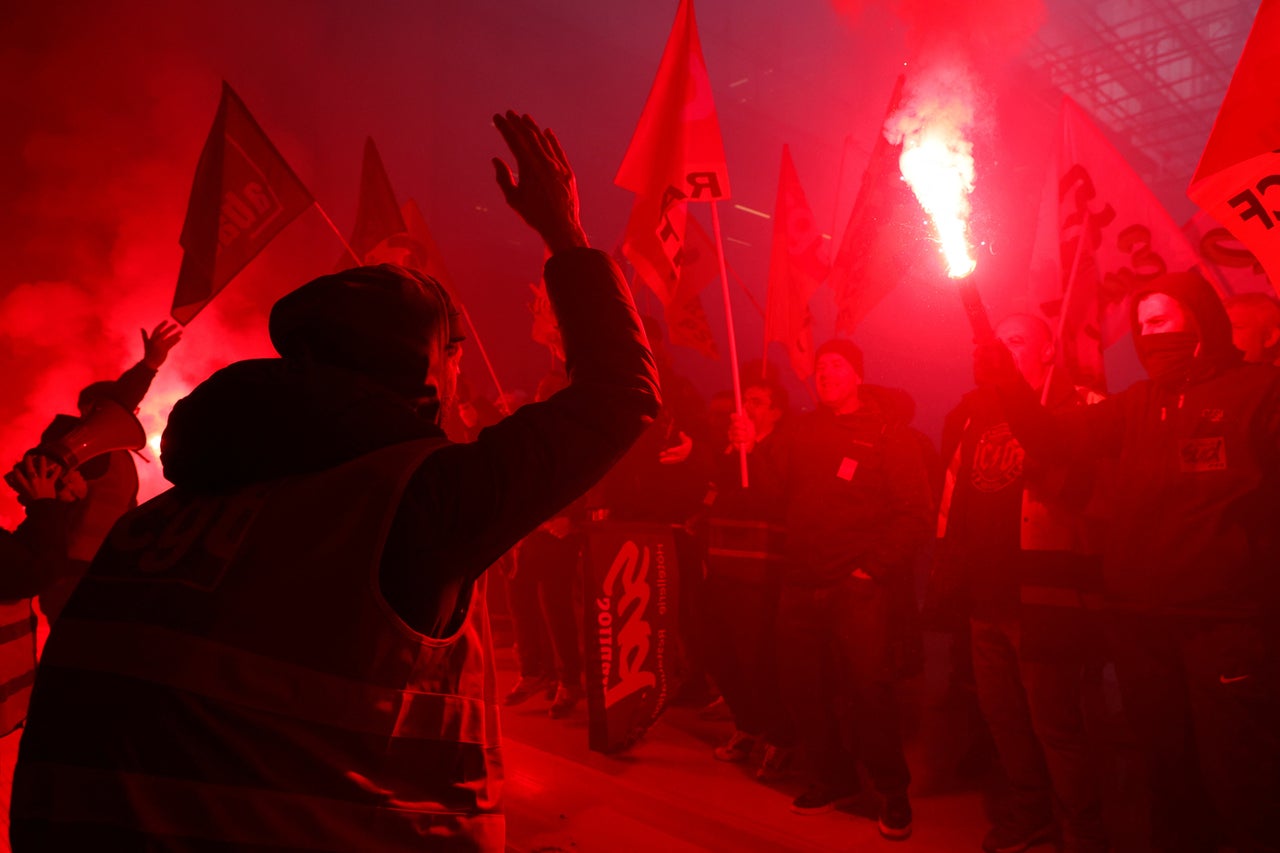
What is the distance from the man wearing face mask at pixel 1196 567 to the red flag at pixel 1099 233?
1.18 metres

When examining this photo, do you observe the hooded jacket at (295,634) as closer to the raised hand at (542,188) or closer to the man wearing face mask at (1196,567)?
the raised hand at (542,188)

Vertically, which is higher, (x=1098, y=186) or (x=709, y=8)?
(x=709, y=8)

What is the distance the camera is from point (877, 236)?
5.17 m

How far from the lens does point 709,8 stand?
13000 mm

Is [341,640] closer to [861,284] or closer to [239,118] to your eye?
[861,284]

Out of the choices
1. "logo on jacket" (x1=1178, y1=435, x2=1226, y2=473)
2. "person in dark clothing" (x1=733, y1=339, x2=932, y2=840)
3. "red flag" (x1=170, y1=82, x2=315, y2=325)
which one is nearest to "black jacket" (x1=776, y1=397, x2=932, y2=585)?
"person in dark clothing" (x1=733, y1=339, x2=932, y2=840)

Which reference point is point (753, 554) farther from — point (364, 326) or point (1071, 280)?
point (364, 326)

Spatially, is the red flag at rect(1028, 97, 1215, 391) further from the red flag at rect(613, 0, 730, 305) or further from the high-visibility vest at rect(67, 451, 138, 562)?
the high-visibility vest at rect(67, 451, 138, 562)

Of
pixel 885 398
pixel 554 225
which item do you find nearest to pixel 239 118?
pixel 885 398

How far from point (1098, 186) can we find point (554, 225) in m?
4.30

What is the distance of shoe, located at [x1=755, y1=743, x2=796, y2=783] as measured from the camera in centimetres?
459

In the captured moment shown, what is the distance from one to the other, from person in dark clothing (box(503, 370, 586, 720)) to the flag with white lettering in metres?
0.90

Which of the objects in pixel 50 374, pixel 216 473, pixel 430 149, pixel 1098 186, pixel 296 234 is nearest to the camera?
pixel 216 473

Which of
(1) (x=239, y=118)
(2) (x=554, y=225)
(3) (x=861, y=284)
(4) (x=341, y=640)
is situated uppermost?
(1) (x=239, y=118)
